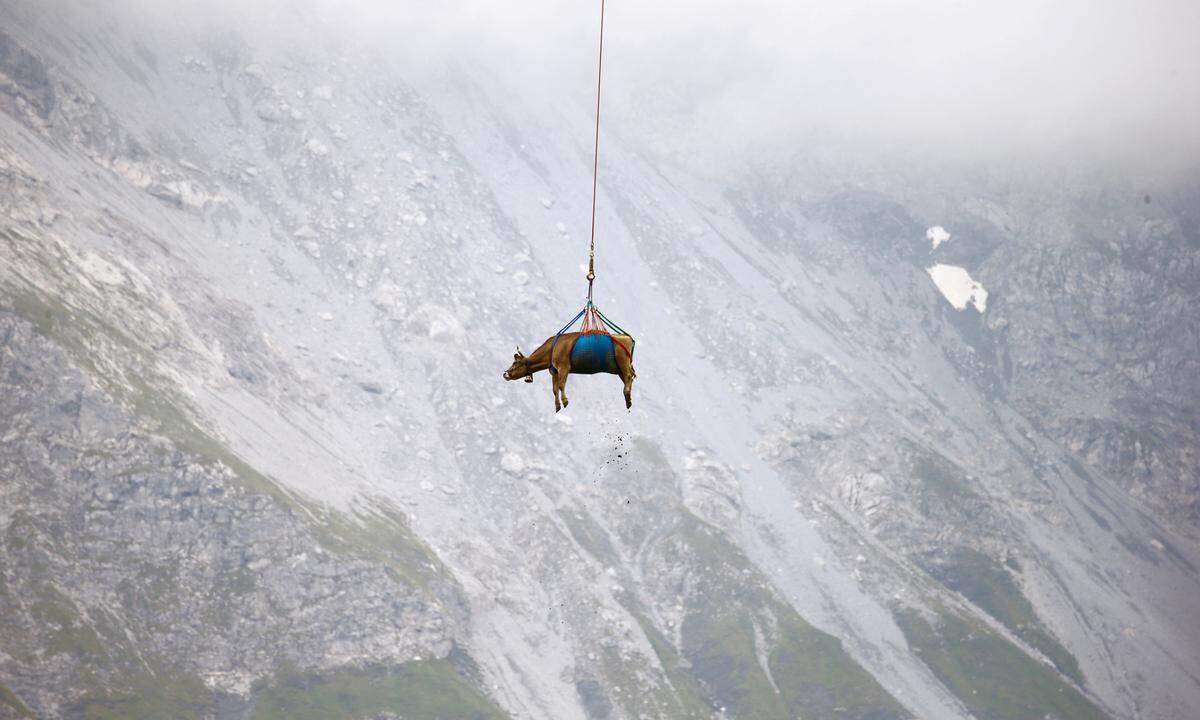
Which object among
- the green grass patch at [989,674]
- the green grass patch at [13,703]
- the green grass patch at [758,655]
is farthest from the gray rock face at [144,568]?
the green grass patch at [989,674]

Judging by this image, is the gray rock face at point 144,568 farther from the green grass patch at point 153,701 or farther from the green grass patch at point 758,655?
the green grass patch at point 758,655

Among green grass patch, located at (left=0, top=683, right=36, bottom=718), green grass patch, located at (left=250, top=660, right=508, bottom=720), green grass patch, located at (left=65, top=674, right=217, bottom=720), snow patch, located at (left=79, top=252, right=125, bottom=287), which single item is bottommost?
green grass patch, located at (left=250, top=660, right=508, bottom=720)

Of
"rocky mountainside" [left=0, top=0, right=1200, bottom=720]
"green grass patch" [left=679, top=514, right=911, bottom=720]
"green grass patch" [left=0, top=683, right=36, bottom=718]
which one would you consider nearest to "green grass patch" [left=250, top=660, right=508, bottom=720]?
"rocky mountainside" [left=0, top=0, right=1200, bottom=720]

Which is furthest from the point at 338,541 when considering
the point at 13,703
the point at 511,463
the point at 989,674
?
the point at 989,674

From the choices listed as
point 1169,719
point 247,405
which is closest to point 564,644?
point 247,405

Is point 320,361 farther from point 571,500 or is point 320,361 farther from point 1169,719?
point 1169,719

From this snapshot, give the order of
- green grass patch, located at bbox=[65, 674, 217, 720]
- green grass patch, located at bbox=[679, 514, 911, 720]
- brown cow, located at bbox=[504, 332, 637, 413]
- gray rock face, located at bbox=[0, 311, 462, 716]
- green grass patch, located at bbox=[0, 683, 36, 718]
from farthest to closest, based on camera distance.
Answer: green grass patch, located at bbox=[679, 514, 911, 720], gray rock face, located at bbox=[0, 311, 462, 716], green grass patch, located at bbox=[65, 674, 217, 720], green grass patch, located at bbox=[0, 683, 36, 718], brown cow, located at bbox=[504, 332, 637, 413]

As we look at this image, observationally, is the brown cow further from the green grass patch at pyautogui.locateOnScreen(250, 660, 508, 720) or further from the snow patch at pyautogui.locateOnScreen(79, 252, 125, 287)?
the snow patch at pyautogui.locateOnScreen(79, 252, 125, 287)
